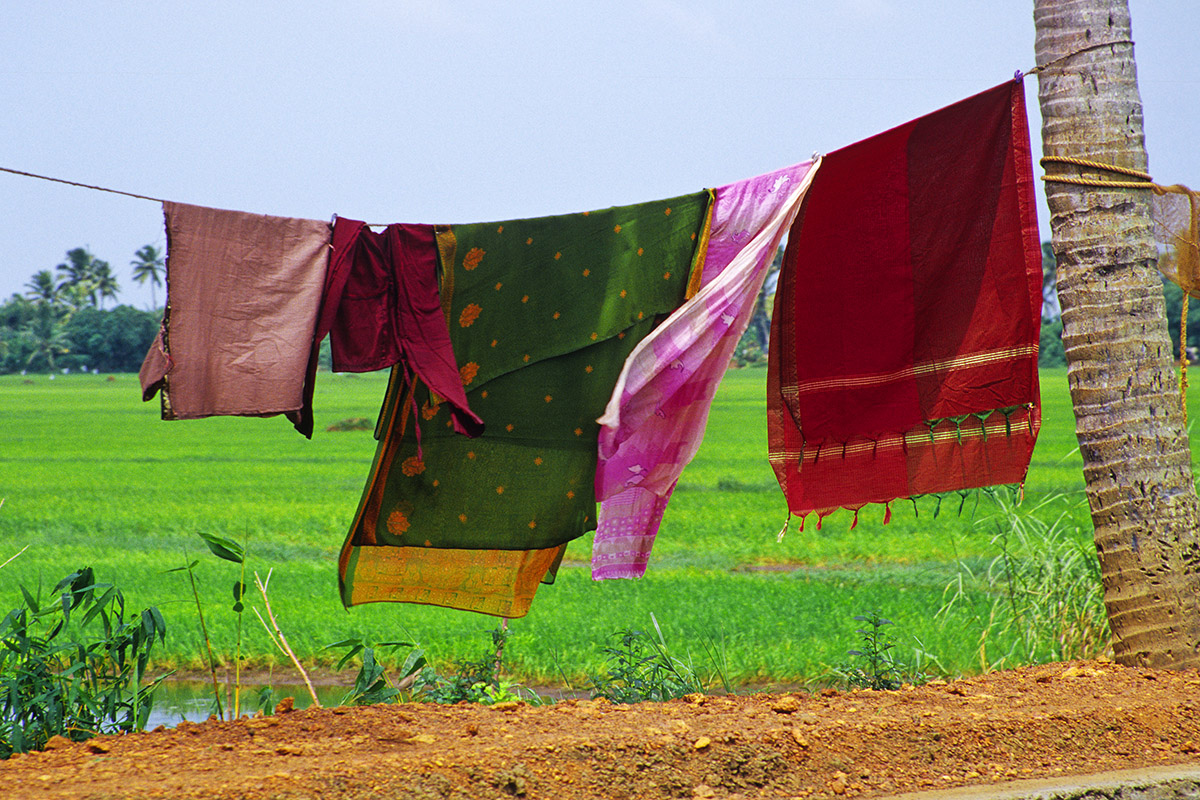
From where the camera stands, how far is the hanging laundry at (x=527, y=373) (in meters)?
3.06

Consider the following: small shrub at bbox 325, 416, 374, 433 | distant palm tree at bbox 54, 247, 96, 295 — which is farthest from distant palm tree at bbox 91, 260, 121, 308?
small shrub at bbox 325, 416, 374, 433

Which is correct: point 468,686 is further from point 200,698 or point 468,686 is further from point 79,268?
point 79,268

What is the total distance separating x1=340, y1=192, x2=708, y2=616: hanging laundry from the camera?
3.06 m

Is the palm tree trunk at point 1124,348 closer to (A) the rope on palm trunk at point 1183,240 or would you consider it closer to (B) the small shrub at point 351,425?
(A) the rope on palm trunk at point 1183,240

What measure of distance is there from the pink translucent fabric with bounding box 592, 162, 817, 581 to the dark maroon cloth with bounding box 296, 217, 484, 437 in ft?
1.81

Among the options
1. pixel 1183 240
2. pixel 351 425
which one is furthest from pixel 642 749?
pixel 351 425

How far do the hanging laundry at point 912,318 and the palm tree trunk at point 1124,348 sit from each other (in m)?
0.24

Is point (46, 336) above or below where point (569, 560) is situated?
above

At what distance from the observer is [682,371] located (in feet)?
9.52

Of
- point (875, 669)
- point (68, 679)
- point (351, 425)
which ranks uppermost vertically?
point (351, 425)

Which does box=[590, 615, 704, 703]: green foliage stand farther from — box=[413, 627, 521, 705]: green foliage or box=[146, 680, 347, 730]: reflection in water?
box=[146, 680, 347, 730]: reflection in water

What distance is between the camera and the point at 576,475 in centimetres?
306

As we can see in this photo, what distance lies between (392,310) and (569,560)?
6.39 m

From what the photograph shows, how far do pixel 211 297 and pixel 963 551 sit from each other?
765 centimetres
